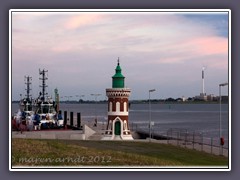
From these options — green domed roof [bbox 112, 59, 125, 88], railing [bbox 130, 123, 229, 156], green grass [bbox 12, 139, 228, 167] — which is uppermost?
green domed roof [bbox 112, 59, 125, 88]

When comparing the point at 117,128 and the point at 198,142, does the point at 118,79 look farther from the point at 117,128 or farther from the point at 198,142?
the point at 198,142

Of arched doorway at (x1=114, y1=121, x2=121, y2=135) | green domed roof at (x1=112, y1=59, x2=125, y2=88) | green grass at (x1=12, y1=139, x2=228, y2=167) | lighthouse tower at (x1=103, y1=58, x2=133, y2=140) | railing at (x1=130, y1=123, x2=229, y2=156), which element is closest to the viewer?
green grass at (x1=12, y1=139, x2=228, y2=167)

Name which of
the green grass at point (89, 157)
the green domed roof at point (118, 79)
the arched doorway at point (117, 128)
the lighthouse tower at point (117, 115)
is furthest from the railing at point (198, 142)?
the green domed roof at point (118, 79)

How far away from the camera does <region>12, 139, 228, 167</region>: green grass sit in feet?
69.5

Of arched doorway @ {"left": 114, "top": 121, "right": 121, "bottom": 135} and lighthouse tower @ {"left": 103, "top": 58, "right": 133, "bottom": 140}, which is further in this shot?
arched doorway @ {"left": 114, "top": 121, "right": 121, "bottom": 135}

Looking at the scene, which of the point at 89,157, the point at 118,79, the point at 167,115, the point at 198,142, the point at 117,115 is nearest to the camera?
the point at 89,157

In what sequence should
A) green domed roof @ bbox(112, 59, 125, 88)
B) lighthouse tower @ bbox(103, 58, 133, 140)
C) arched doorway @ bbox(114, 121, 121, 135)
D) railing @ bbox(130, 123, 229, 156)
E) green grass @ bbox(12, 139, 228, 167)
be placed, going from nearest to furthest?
green grass @ bbox(12, 139, 228, 167), railing @ bbox(130, 123, 229, 156), green domed roof @ bbox(112, 59, 125, 88), lighthouse tower @ bbox(103, 58, 133, 140), arched doorway @ bbox(114, 121, 121, 135)

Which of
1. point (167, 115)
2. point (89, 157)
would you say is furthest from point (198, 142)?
point (167, 115)

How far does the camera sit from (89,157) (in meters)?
21.6

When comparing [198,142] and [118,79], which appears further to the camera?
[198,142]

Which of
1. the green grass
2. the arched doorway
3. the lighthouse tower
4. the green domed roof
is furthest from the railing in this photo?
the green domed roof

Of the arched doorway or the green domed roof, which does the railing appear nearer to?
the arched doorway

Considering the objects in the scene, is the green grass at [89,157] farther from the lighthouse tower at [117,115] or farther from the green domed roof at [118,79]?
the lighthouse tower at [117,115]
